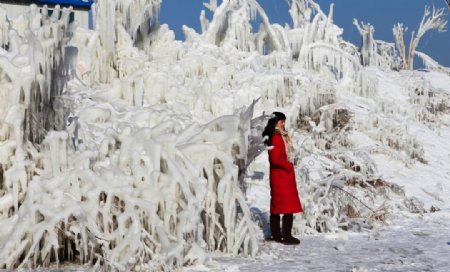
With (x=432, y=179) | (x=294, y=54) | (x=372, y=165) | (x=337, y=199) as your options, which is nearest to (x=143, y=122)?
(x=337, y=199)

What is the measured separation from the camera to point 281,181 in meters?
8.33

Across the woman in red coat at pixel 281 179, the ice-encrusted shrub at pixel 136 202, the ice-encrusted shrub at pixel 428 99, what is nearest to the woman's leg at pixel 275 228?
the woman in red coat at pixel 281 179

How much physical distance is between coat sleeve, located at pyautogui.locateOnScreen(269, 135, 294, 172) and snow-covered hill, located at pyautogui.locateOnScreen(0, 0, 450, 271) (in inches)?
10.6

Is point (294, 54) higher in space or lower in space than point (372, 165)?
higher

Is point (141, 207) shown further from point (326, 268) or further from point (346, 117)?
A: point (346, 117)

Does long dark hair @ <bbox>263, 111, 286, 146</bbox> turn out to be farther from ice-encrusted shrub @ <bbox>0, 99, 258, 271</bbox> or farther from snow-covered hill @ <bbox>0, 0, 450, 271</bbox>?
ice-encrusted shrub @ <bbox>0, 99, 258, 271</bbox>

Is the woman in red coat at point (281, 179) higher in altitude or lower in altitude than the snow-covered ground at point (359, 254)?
higher

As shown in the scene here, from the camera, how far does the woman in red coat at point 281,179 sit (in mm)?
8273

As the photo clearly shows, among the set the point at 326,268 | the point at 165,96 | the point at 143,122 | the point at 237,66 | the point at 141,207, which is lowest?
the point at 326,268

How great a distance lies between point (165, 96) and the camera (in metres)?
14.3

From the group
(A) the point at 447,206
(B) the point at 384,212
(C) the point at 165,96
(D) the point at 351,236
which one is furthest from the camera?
(C) the point at 165,96

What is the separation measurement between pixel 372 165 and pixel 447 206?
1.98m

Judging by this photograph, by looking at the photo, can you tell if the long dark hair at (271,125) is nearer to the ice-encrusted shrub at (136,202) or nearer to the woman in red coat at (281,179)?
the woman in red coat at (281,179)

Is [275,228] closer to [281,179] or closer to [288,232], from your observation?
[288,232]
